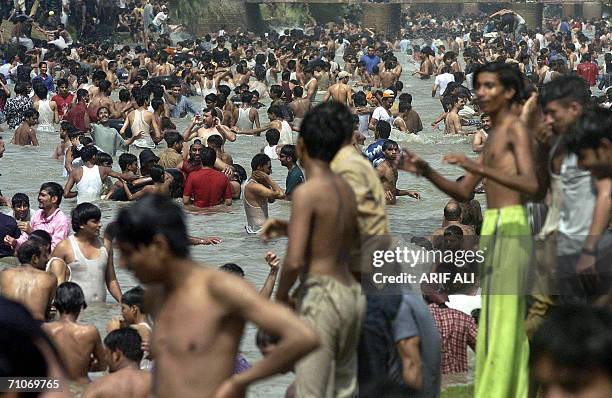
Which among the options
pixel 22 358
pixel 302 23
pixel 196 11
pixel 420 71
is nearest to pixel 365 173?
pixel 22 358

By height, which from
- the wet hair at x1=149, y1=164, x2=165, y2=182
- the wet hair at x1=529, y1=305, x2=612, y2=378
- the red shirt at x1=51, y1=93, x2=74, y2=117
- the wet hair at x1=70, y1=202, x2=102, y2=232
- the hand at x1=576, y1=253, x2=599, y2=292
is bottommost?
the red shirt at x1=51, y1=93, x2=74, y2=117

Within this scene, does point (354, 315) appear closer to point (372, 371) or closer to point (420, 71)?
point (372, 371)

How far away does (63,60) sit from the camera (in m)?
29.0

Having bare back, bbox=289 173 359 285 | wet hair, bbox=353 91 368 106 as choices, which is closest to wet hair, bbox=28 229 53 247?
bare back, bbox=289 173 359 285

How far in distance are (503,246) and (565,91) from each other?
0.77 metres

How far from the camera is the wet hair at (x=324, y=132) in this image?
16.9 ft

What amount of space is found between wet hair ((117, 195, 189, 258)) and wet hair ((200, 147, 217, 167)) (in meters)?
10.8

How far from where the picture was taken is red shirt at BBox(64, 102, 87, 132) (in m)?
20.2

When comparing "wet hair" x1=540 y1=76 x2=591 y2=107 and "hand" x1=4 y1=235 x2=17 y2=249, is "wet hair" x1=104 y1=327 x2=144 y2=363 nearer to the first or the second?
"wet hair" x1=540 y1=76 x2=591 y2=107

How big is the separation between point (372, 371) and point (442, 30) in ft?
176

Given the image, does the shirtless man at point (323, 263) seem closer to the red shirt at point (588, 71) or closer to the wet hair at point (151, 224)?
the wet hair at point (151, 224)

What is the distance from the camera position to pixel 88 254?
399 inches

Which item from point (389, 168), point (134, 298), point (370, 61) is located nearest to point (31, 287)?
point (134, 298)

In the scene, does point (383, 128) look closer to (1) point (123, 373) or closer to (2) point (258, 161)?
(2) point (258, 161)
